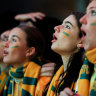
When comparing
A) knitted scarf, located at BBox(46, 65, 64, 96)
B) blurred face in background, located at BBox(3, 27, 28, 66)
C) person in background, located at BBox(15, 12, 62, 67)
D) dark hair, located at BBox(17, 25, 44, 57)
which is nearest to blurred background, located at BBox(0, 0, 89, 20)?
person in background, located at BBox(15, 12, 62, 67)

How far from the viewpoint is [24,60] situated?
134 cm

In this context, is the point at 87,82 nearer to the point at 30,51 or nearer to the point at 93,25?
the point at 93,25

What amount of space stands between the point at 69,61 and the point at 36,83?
0.91 feet

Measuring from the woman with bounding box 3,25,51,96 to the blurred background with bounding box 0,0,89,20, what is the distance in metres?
0.31

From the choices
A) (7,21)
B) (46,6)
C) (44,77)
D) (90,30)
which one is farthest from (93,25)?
(7,21)

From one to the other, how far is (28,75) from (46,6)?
2.76 feet

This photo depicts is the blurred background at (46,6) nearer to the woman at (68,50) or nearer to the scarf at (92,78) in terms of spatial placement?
the woman at (68,50)

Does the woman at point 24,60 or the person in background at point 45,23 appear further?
the person in background at point 45,23

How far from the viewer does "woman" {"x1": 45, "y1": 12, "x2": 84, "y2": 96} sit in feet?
3.43

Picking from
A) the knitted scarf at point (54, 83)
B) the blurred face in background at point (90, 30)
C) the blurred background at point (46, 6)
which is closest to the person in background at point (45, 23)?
the blurred background at point (46, 6)

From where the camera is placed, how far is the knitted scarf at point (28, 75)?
122 centimetres

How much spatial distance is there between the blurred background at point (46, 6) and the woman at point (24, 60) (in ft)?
1.00

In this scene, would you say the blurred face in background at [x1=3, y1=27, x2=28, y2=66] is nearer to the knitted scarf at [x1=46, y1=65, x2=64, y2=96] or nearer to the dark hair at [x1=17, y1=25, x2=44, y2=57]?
the dark hair at [x1=17, y1=25, x2=44, y2=57]

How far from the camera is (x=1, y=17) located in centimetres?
206
